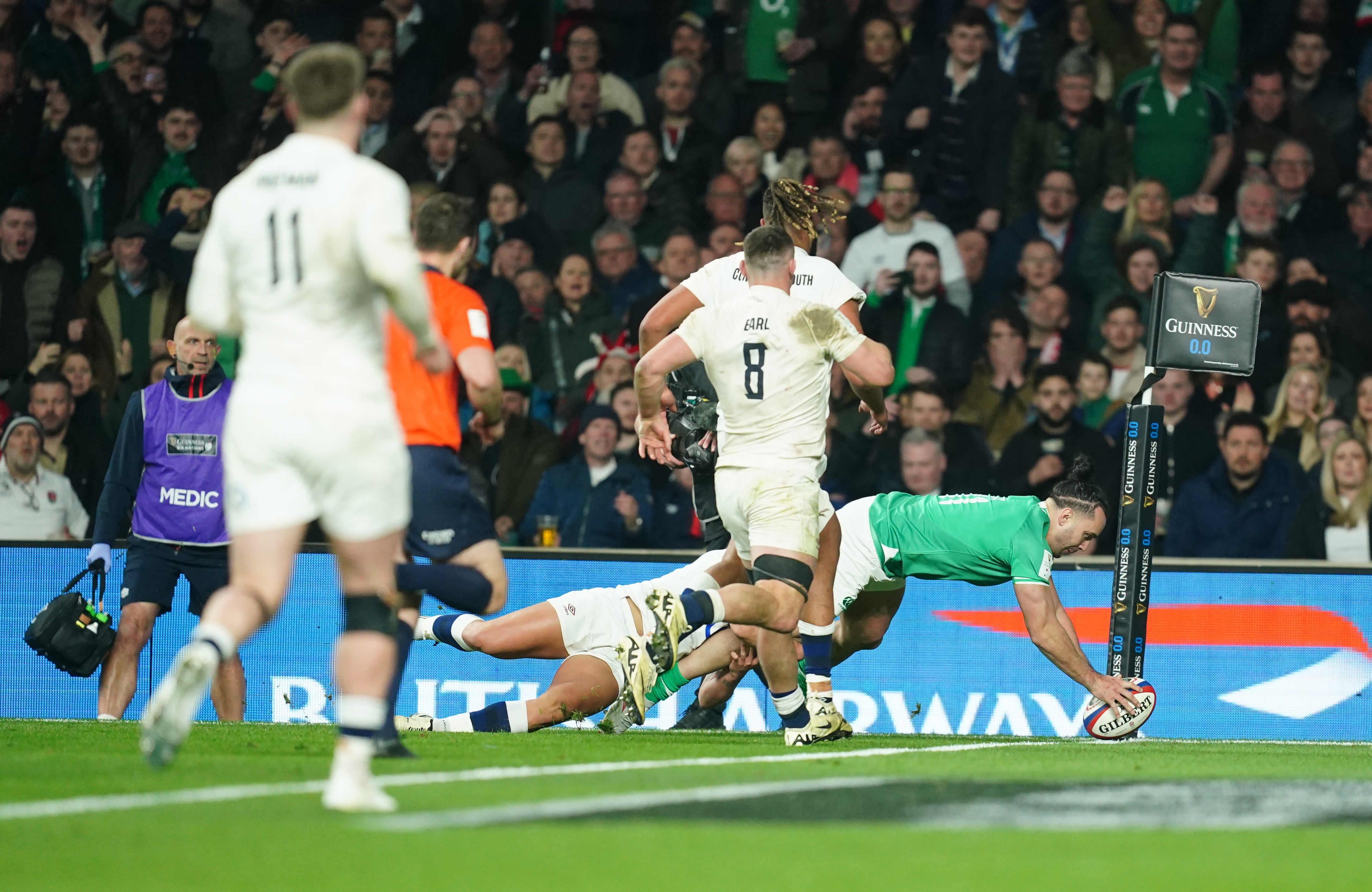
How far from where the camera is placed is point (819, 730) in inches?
339

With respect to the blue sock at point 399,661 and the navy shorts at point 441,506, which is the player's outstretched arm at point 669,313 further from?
the blue sock at point 399,661

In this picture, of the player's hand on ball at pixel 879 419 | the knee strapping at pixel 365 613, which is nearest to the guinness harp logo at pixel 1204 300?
the player's hand on ball at pixel 879 419

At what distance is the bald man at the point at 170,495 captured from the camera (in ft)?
34.0

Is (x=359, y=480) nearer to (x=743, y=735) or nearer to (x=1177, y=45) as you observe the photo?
(x=743, y=735)

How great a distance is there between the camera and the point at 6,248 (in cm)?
1452

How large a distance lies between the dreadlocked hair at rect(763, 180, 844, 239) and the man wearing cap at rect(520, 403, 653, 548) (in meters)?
3.65

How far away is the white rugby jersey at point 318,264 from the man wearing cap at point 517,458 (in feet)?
25.2

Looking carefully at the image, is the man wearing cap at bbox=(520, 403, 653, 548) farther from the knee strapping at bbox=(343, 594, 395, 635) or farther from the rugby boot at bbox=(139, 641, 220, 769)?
the rugby boot at bbox=(139, 641, 220, 769)


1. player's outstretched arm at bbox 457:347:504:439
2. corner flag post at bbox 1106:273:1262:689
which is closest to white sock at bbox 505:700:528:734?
player's outstretched arm at bbox 457:347:504:439

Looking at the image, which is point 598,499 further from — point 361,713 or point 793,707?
point 361,713

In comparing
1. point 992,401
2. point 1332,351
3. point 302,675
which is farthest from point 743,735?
point 1332,351

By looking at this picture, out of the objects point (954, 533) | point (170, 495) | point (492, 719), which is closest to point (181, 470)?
point (170, 495)

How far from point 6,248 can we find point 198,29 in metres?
2.68

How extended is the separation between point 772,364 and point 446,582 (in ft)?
6.12
